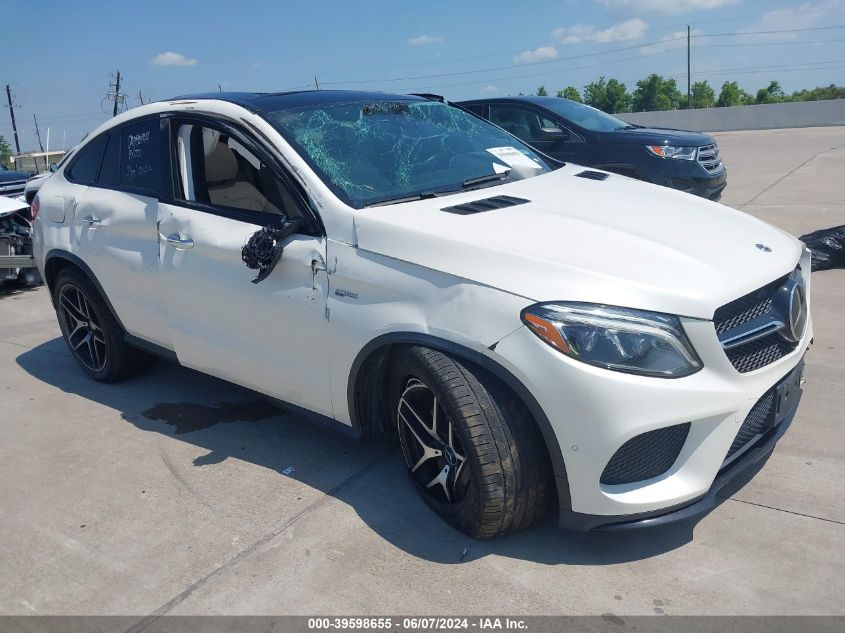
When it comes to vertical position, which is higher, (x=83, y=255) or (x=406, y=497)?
(x=83, y=255)

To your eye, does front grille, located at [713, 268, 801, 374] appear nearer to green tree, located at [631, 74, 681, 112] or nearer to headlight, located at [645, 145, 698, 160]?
headlight, located at [645, 145, 698, 160]

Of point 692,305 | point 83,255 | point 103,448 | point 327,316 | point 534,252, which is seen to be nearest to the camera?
point 692,305

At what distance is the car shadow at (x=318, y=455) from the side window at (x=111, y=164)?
1.40 metres

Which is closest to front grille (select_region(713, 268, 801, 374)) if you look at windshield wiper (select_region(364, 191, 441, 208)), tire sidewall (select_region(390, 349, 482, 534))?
tire sidewall (select_region(390, 349, 482, 534))

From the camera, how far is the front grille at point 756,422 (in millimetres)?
2941

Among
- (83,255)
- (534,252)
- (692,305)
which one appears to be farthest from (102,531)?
(692,305)

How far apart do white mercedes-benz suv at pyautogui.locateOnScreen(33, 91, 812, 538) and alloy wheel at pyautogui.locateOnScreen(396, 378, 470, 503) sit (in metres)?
0.01

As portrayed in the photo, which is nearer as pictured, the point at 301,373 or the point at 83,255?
the point at 301,373

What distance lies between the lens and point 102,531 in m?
3.55

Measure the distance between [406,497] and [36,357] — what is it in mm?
3964

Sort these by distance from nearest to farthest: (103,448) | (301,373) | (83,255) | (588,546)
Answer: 1. (588,546)
2. (301,373)
3. (103,448)
4. (83,255)

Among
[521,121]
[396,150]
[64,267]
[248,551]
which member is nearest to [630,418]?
[248,551]

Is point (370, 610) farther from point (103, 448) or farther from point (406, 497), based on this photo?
point (103, 448)

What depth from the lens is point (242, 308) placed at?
149 inches
